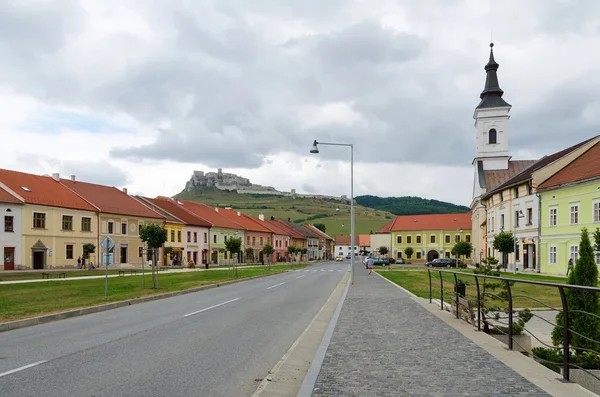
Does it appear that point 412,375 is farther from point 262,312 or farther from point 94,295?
point 94,295

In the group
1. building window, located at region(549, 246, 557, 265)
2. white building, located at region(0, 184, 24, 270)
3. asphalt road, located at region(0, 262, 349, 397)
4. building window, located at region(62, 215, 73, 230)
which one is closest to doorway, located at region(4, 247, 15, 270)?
white building, located at region(0, 184, 24, 270)

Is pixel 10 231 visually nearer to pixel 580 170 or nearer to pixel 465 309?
pixel 465 309

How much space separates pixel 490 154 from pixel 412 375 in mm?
75226

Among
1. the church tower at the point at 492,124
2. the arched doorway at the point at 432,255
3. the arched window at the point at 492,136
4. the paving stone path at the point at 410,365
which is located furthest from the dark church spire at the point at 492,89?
the paving stone path at the point at 410,365

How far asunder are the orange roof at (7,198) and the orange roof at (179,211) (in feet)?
78.6

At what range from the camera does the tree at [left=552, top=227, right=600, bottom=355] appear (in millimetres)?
7930

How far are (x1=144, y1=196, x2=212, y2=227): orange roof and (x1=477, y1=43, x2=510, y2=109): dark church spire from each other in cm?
4349

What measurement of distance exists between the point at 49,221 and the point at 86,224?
498 cm

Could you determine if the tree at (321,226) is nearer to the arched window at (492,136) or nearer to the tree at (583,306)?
the arched window at (492,136)

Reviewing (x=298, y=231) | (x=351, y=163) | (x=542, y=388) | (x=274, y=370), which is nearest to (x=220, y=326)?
(x=274, y=370)

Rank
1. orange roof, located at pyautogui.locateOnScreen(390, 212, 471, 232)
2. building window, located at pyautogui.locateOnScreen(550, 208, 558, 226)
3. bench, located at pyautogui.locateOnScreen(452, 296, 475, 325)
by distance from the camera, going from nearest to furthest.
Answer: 1. bench, located at pyautogui.locateOnScreen(452, 296, 475, 325)
2. building window, located at pyautogui.locateOnScreen(550, 208, 558, 226)
3. orange roof, located at pyautogui.locateOnScreen(390, 212, 471, 232)

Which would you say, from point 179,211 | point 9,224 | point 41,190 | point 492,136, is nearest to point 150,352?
point 9,224

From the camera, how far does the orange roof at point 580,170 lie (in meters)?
42.0

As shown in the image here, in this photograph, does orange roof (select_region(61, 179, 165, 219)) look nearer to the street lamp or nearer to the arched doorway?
the street lamp
